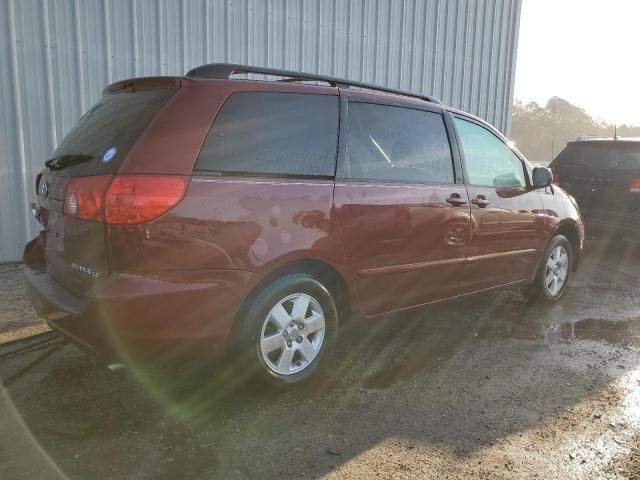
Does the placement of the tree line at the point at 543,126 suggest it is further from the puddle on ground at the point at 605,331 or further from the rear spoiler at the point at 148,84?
the rear spoiler at the point at 148,84

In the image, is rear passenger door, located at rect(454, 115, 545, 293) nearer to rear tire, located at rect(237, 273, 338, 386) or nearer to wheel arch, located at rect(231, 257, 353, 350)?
wheel arch, located at rect(231, 257, 353, 350)

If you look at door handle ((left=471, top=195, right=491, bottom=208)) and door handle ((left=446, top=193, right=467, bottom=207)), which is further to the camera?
door handle ((left=471, top=195, right=491, bottom=208))

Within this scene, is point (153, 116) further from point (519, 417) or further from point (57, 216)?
point (519, 417)

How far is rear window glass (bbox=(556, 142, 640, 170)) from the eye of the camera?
6.71 m

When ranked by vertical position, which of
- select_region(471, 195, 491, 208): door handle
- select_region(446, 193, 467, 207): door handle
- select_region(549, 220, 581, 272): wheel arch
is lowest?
select_region(549, 220, 581, 272): wheel arch

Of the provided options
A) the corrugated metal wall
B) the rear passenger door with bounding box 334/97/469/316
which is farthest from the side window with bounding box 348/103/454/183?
the corrugated metal wall

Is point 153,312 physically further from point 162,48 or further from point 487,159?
point 162,48

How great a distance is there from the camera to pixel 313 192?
2.82 metres

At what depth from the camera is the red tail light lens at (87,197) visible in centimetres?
230

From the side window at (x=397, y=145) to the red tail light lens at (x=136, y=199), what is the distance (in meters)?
1.18

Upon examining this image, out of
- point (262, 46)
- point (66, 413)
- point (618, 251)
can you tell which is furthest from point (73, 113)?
point (618, 251)

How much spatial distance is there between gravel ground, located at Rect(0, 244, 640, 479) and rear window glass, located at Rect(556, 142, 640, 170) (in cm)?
370

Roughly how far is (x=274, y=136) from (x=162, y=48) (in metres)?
4.16

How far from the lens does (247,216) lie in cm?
253
